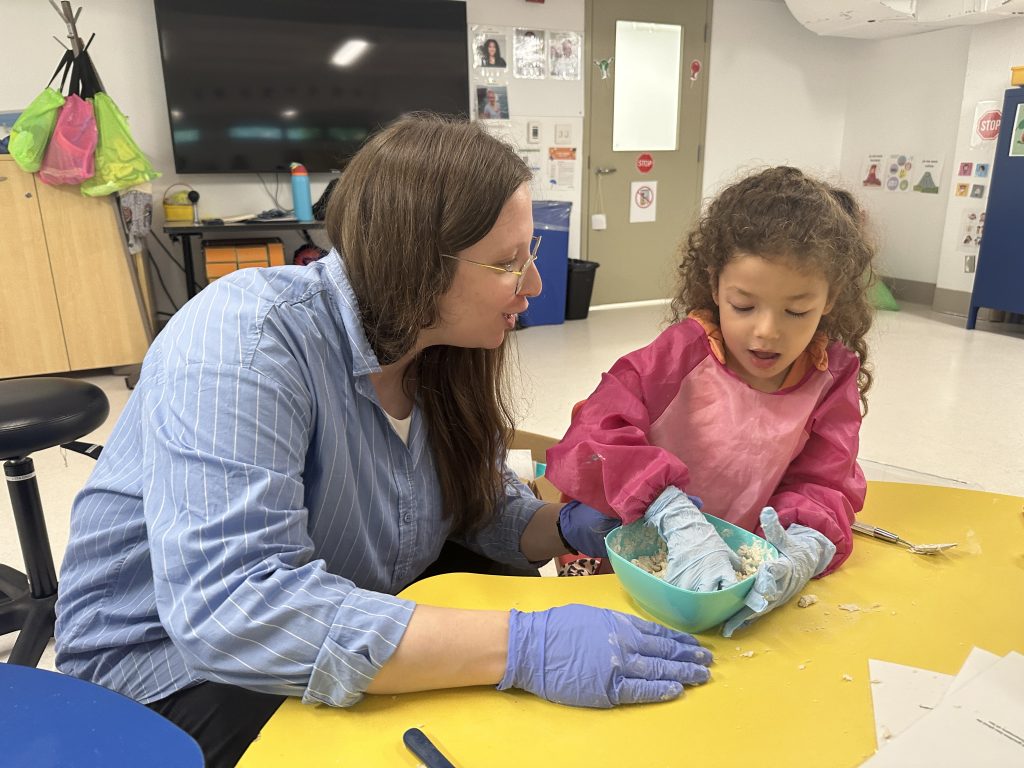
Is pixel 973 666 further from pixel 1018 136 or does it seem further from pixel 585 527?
pixel 1018 136

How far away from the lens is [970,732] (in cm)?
72

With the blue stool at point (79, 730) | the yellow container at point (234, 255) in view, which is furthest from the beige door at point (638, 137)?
the blue stool at point (79, 730)

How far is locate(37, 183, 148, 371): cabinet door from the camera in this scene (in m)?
3.58

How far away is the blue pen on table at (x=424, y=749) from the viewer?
66cm

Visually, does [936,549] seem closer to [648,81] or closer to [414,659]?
[414,659]

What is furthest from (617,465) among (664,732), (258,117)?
(258,117)

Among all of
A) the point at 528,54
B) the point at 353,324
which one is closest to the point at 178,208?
the point at 528,54

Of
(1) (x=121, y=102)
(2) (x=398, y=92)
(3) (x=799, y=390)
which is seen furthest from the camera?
(2) (x=398, y=92)

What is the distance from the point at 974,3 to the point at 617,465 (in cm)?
515

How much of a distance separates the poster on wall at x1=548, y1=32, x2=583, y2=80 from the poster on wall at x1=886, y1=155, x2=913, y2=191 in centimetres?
261

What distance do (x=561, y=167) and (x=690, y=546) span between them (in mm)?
4780

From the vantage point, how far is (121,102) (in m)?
4.13

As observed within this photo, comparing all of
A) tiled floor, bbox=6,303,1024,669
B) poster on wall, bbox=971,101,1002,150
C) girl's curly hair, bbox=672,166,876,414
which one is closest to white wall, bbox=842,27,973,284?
poster on wall, bbox=971,101,1002,150

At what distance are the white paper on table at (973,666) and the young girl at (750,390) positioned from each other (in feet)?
0.68
